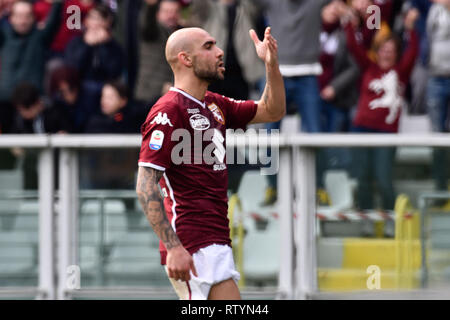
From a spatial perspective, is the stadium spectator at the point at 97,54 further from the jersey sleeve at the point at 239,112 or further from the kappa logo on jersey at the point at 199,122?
the kappa logo on jersey at the point at 199,122

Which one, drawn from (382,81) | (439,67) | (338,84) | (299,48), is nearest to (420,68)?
(439,67)

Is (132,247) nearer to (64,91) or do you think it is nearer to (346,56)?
(64,91)

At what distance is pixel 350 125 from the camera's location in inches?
391

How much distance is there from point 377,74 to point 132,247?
3.32 metres

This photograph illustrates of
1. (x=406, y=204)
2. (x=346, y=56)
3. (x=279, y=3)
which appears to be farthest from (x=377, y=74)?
(x=406, y=204)

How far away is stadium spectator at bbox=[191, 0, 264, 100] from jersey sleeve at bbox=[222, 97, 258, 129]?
3.58 meters

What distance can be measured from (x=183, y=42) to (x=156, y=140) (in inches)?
23.5

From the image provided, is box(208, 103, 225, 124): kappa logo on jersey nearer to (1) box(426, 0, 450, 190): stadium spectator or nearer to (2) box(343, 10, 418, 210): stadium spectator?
(2) box(343, 10, 418, 210): stadium spectator

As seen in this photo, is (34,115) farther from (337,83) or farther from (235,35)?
(337,83)

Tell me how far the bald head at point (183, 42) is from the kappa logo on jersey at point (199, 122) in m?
0.32

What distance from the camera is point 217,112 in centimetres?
573

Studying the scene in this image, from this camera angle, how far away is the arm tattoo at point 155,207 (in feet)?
17.4

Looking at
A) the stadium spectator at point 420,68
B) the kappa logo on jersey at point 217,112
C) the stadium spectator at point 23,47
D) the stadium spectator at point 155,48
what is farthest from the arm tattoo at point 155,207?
the stadium spectator at point 420,68

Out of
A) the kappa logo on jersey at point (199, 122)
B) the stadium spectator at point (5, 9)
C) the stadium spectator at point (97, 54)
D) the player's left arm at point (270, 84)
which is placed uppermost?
the stadium spectator at point (5, 9)
